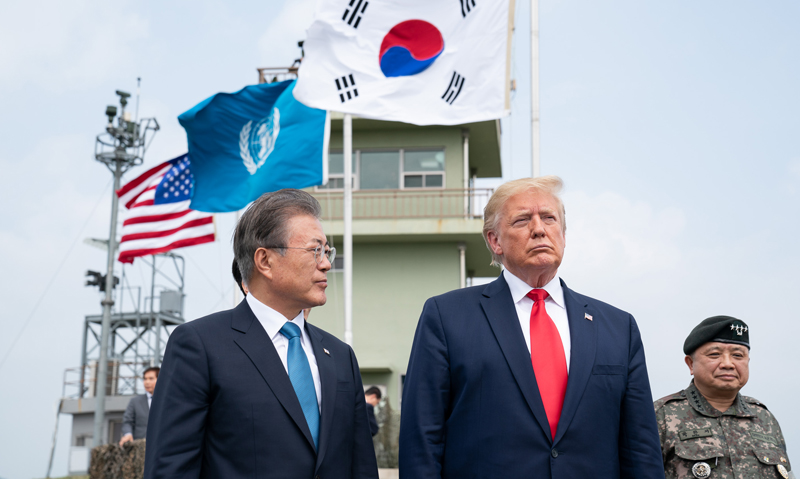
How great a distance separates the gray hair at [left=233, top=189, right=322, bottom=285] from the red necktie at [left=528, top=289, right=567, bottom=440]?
1206mm

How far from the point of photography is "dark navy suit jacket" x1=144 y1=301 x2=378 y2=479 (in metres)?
3.26

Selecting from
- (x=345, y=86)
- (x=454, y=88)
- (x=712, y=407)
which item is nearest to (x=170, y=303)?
(x=345, y=86)

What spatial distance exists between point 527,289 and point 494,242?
0.30m

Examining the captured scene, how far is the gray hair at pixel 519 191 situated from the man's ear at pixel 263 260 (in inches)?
44.7

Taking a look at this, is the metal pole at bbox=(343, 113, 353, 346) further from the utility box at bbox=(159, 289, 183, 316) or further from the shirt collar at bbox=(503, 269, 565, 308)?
the utility box at bbox=(159, 289, 183, 316)

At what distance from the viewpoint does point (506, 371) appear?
11.8 feet

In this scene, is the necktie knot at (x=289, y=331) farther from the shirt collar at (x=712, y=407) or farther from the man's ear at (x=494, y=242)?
the shirt collar at (x=712, y=407)

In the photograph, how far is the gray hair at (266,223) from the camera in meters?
3.67

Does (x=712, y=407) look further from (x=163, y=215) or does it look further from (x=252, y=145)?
(x=163, y=215)

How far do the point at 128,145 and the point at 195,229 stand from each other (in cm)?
1331

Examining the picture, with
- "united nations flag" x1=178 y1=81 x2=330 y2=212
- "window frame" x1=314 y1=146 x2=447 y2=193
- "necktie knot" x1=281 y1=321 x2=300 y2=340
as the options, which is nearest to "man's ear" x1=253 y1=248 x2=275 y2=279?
"necktie knot" x1=281 y1=321 x2=300 y2=340

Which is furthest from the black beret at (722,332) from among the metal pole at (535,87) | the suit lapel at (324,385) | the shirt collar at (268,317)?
the metal pole at (535,87)

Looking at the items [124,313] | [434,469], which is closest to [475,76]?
[434,469]

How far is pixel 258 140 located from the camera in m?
13.1
